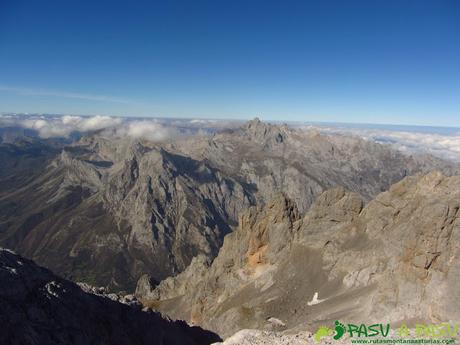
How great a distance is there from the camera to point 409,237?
87375mm

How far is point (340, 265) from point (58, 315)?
80.5m

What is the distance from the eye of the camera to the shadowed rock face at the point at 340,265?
2559 inches

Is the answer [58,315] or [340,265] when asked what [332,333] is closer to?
[58,315]

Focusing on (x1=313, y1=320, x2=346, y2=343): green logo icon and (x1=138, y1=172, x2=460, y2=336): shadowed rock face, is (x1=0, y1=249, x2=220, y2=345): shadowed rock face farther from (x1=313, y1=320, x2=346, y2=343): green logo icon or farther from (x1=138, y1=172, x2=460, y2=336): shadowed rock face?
(x1=313, y1=320, x2=346, y2=343): green logo icon

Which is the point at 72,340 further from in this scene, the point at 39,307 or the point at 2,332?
the point at 2,332

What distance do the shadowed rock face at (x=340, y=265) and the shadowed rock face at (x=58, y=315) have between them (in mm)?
30609

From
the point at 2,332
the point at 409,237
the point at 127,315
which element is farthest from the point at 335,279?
the point at 2,332

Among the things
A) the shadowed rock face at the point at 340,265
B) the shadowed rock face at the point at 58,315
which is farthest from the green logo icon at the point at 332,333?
the shadowed rock face at the point at 58,315

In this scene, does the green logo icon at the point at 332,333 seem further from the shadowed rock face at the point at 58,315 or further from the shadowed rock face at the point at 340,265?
the shadowed rock face at the point at 58,315

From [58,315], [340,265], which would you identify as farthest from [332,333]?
[340,265]

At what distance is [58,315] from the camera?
51156 millimetres

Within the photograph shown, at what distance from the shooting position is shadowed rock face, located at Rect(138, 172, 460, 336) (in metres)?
65.0

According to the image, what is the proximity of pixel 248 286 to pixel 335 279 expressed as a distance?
38.0m

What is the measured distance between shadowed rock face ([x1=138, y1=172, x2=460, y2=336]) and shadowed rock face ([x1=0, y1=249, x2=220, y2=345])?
100ft
